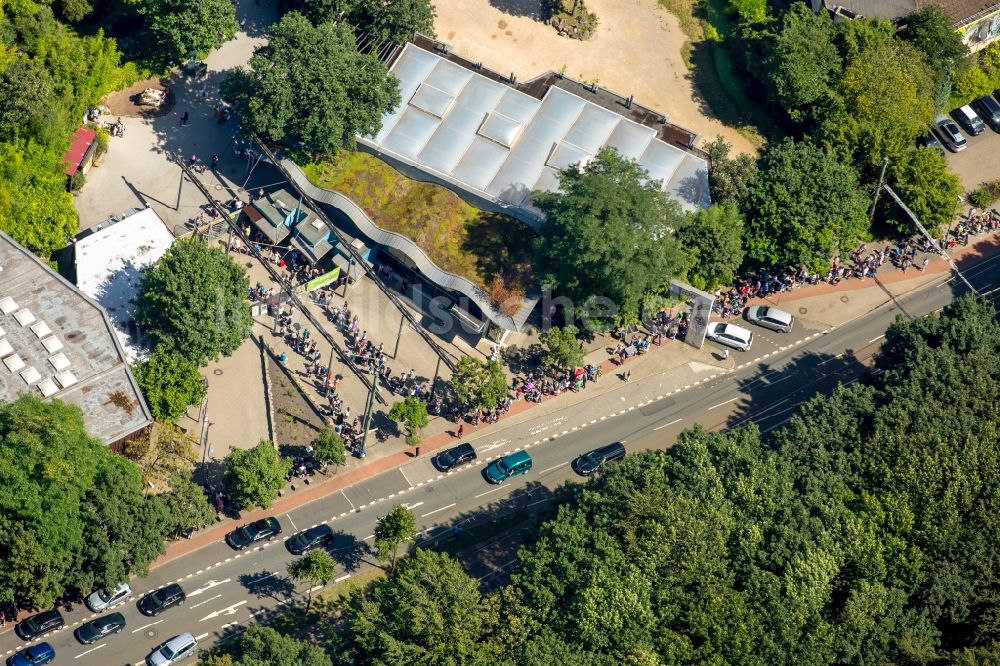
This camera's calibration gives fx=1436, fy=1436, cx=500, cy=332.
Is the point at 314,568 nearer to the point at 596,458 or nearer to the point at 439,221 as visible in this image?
the point at 596,458

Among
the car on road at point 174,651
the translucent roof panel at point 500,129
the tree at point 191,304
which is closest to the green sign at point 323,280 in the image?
the tree at point 191,304

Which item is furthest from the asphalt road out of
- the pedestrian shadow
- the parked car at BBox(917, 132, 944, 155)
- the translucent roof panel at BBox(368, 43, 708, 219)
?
the translucent roof panel at BBox(368, 43, 708, 219)

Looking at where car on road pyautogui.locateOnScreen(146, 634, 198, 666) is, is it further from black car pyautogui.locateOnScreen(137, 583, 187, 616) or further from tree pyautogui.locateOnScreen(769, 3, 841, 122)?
tree pyautogui.locateOnScreen(769, 3, 841, 122)

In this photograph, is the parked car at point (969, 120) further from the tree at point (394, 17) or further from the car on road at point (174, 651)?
the car on road at point (174, 651)

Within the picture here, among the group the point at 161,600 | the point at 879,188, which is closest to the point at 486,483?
the point at 161,600

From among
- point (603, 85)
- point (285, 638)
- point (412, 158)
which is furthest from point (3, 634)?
point (603, 85)

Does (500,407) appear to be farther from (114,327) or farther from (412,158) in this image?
(114,327)
